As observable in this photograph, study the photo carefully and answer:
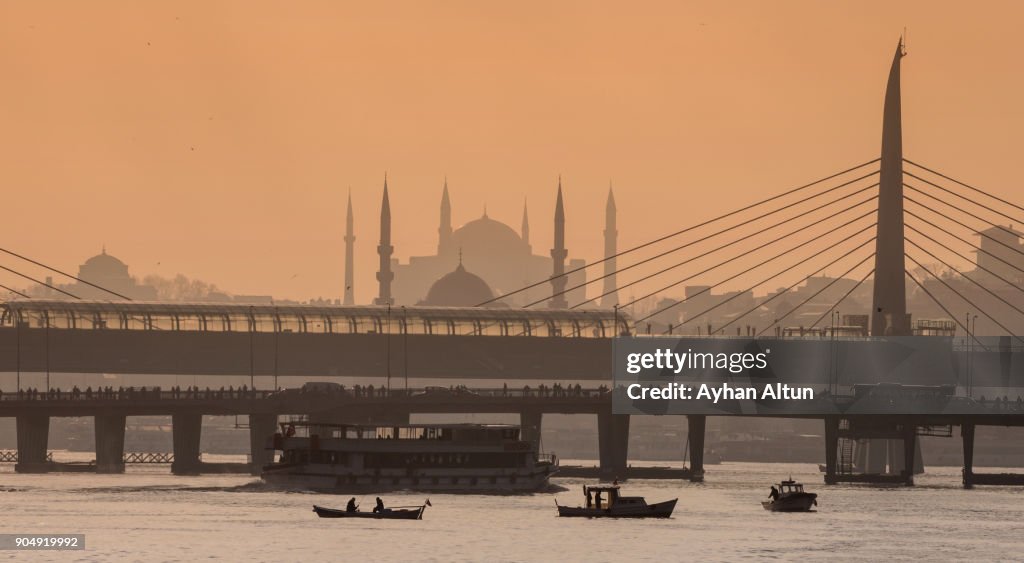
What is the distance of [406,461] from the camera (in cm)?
17625

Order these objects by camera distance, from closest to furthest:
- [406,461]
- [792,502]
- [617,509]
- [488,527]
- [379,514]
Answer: [488,527]
[379,514]
[617,509]
[792,502]
[406,461]

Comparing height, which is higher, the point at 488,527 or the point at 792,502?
the point at 792,502

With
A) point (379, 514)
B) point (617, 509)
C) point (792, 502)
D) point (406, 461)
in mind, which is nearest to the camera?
point (379, 514)

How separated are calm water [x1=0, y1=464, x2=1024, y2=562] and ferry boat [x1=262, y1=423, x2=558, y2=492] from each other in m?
1.96

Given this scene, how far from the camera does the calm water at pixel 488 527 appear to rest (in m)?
131

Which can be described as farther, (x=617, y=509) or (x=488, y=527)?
(x=617, y=509)

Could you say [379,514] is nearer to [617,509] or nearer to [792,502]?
[617,509]

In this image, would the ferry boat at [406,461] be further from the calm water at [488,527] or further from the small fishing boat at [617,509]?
the small fishing boat at [617,509]

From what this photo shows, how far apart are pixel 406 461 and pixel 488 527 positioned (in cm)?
3167

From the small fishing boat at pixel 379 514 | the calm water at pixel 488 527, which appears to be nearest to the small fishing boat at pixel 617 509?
the calm water at pixel 488 527

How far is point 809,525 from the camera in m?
152

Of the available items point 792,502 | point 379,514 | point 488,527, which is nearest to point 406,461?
point 379,514

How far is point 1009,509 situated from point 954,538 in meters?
27.0

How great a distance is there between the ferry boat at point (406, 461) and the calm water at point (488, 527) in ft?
6.42
